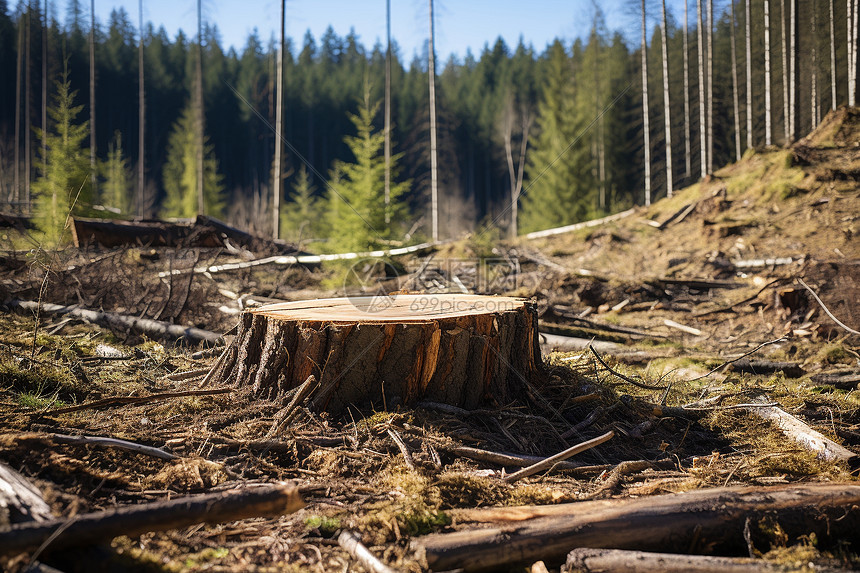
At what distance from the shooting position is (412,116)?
164 ft

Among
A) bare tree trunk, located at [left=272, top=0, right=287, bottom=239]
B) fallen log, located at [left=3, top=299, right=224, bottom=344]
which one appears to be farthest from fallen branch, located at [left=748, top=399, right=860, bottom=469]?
bare tree trunk, located at [left=272, top=0, right=287, bottom=239]

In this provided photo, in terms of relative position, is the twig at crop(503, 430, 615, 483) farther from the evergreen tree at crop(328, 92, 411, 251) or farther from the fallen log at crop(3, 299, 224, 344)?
the evergreen tree at crop(328, 92, 411, 251)

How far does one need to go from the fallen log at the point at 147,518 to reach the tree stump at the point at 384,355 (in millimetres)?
1321

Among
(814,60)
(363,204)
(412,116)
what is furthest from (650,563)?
(412,116)

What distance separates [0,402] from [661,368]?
5677 mm

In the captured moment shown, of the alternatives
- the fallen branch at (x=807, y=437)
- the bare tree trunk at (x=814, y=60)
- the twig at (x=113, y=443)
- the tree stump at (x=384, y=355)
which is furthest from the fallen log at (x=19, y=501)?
the bare tree trunk at (x=814, y=60)

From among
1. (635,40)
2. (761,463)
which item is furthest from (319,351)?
(635,40)

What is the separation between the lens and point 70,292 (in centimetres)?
676

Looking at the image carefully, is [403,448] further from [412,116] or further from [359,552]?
[412,116]

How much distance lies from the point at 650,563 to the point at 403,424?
156 centimetres

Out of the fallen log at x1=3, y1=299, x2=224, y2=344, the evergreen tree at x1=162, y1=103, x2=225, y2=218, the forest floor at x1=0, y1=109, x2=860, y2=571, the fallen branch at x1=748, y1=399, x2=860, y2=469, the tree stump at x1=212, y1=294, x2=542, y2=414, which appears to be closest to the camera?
the forest floor at x1=0, y1=109, x2=860, y2=571

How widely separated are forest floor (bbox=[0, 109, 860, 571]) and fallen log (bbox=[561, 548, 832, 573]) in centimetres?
23

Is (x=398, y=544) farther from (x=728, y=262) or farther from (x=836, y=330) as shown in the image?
(x=728, y=262)

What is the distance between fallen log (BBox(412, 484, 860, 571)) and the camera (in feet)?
6.49
